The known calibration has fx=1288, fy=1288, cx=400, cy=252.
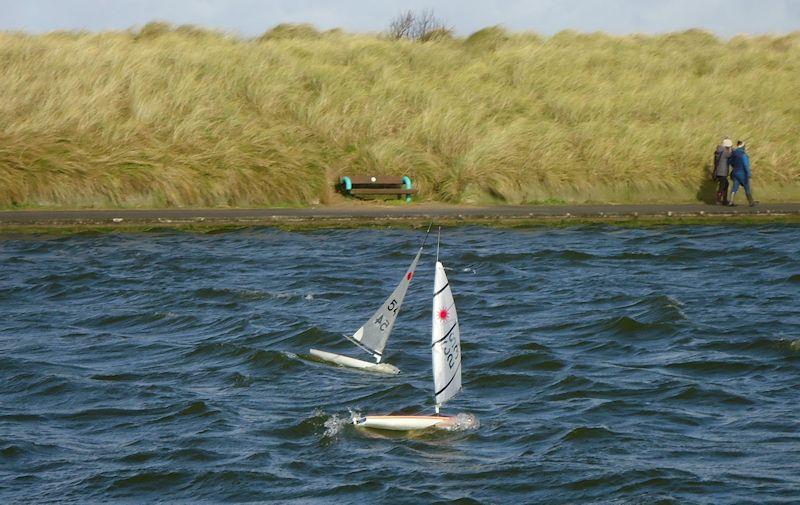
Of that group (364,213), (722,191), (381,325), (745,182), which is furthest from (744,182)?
(381,325)

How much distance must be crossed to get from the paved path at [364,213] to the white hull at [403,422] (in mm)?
14314

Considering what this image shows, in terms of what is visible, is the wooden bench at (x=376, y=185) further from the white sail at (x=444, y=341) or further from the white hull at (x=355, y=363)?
the white sail at (x=444, y=341)

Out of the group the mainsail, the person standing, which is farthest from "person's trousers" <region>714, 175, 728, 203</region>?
the mainsail

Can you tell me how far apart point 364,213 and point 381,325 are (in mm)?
13175

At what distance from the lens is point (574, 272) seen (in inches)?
920

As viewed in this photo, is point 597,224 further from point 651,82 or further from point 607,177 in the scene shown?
point 651,82

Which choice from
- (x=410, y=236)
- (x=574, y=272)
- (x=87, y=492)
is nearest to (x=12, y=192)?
(x=410, y=236)

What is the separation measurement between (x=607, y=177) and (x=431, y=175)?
4.30 meters

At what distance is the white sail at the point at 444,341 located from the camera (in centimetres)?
1191

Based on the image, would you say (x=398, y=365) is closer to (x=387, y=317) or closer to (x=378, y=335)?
(x=378, y=335)

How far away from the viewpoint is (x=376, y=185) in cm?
3081

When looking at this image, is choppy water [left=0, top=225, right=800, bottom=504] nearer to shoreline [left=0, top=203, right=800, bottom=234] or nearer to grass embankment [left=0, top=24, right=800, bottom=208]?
shoreline [left=0, top=203, right=800, bottom=234]

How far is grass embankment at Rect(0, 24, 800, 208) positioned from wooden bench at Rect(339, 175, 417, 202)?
1.58 ft

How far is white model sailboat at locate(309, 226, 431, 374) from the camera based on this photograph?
14.2 metres
